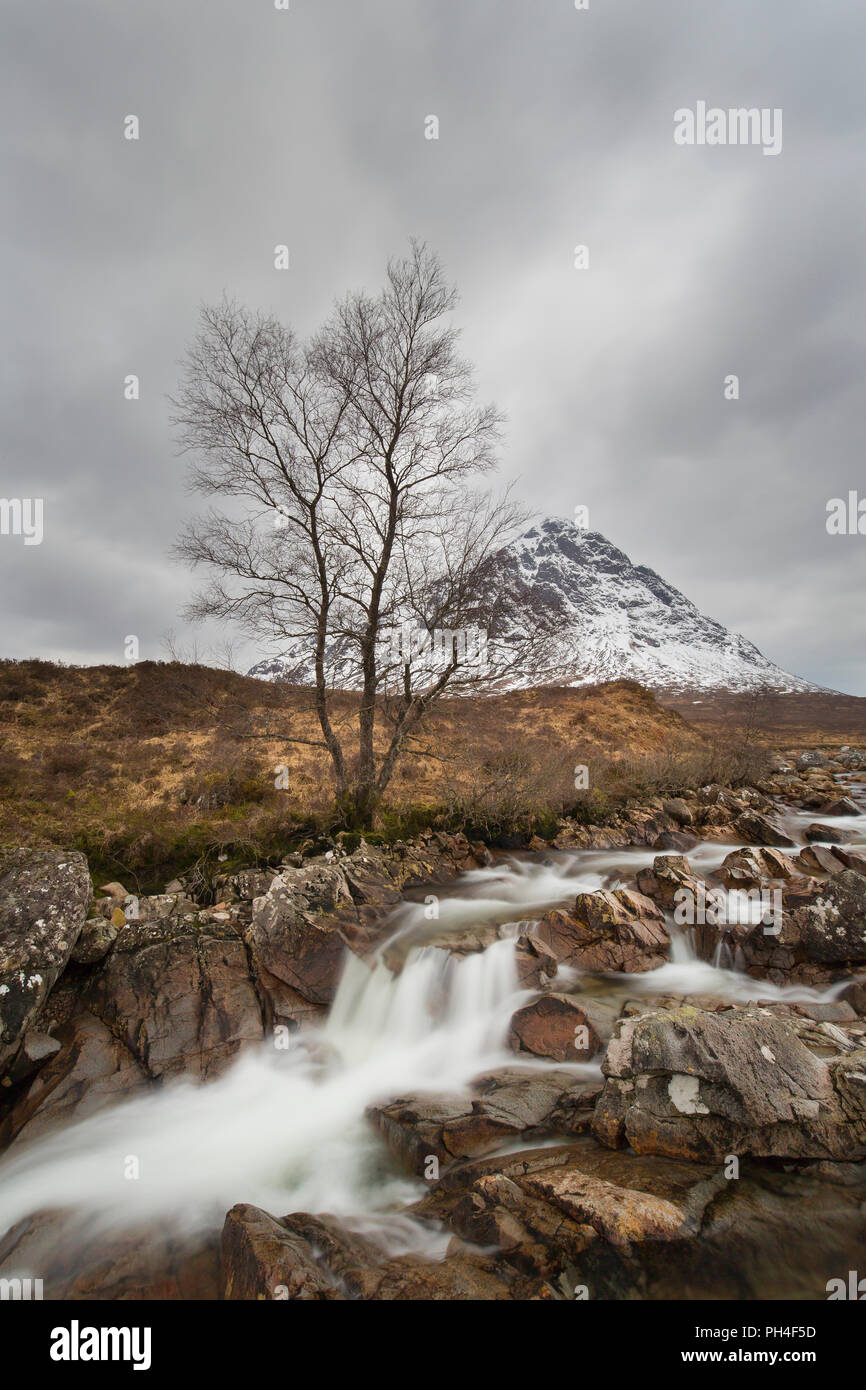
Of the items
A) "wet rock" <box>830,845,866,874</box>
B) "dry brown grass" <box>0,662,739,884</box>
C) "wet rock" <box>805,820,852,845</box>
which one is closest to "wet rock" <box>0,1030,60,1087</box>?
"dry brown grass" <box>0,662,739,884</box>

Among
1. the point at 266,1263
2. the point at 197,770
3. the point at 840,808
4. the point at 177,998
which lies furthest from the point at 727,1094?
the point at 840,808

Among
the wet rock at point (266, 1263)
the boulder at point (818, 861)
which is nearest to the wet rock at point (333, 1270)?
the wet rock at point (266, 1263)

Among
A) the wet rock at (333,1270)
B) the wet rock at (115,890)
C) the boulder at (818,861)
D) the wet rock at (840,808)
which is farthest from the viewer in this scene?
the wet rock at (840,808)

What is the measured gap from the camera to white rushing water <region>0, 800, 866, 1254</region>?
5.21 m

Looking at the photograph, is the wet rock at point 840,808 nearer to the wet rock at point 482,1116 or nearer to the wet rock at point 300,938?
the wet rock at point 482,1116

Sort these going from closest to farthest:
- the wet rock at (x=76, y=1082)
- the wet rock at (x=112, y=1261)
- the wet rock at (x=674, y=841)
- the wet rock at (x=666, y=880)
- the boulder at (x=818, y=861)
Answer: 1. the wet rock at (x=112, y=1261)
2. the wet rock at (x=76, y=1082)
3. the wet rock at (x=666, y=880)
4. the boulder at (x=818, y=861)
5. the wet rock at (x=674, y=841)

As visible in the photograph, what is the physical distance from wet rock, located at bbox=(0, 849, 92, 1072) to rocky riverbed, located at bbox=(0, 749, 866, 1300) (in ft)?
0.09

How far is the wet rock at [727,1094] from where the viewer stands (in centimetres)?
447

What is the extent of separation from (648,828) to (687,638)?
185721 millimetres

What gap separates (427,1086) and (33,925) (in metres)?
5.33

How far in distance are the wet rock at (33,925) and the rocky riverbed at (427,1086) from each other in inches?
1.1

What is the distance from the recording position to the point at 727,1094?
184 inches
